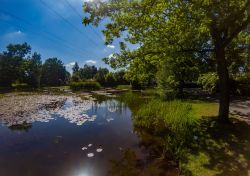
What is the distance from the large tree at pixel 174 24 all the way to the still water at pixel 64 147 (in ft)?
13.0

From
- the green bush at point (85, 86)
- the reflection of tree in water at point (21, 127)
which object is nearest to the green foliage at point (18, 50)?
the green bush at point (85, 86)

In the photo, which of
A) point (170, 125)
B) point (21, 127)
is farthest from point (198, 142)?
point (21, 127)

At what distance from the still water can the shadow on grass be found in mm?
2284

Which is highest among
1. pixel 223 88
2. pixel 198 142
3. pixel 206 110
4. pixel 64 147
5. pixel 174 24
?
pixel 174 24

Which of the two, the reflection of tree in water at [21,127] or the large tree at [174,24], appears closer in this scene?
the large tree at [174,24]

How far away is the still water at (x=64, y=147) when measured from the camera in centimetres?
674

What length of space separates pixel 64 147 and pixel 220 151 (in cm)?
590

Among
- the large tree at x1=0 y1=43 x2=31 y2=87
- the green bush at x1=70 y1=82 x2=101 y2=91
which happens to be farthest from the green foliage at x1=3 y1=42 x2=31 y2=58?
the green bush at x1=70 y1=82 x2=101 y2=91

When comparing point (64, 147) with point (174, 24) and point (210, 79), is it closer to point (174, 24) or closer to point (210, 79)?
point (174, 24)

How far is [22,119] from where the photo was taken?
1436cm

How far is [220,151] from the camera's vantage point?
23.7ft

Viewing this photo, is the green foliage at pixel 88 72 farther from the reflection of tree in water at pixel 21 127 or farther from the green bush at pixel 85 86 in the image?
the reflection of tree in water at pixel 21 127

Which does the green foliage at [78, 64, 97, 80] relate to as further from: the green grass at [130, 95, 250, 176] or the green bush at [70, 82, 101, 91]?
the green grass at [130, 95, 250, 176]

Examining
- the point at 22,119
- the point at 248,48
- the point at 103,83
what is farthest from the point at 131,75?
the point at 103,83
